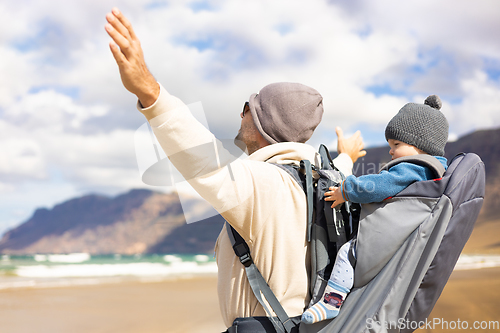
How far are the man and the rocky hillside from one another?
191 ft

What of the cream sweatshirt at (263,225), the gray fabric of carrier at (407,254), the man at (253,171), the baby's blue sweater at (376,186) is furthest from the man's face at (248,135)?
the gray fabric of carrier at (407,254)

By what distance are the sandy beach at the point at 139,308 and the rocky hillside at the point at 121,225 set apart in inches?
1979

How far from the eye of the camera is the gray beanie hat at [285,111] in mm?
1556

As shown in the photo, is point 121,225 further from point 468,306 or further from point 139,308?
point 468,306

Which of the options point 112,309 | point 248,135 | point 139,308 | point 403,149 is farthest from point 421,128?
point 112,309

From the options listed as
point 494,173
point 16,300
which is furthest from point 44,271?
point 494,173

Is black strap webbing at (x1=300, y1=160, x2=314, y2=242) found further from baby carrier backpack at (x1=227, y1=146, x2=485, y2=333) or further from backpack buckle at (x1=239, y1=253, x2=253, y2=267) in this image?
backpack buckle at (x1=239, y1=253, x2=253, y2=267)

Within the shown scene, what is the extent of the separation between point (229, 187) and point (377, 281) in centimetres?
65

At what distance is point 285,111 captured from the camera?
1.55 m

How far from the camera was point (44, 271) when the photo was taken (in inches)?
548

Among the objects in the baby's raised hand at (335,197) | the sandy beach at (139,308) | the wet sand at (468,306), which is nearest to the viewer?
the baby's raised hand at (335,197)

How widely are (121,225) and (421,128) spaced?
9409 centimetres

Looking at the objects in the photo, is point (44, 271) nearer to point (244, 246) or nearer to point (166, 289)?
point (166, 289)

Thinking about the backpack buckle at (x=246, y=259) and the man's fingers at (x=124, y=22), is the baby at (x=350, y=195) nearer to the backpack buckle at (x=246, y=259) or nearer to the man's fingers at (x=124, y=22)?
the backpack buckle at (x=246, y=259)
